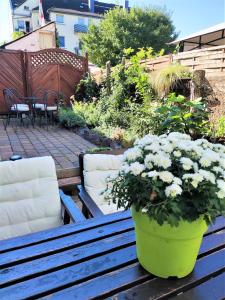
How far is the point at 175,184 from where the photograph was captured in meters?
0.69

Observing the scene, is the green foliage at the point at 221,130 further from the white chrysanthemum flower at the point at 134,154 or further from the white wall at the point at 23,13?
the white wall at the point at 23,13

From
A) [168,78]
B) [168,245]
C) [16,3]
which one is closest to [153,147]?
[168,245]

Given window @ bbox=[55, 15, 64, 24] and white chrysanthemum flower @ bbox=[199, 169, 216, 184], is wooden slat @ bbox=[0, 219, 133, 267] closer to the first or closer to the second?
white chrysanthemum flower @ bbox=[199, 169, 216, 184]

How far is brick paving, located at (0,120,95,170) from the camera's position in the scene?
3611 mm

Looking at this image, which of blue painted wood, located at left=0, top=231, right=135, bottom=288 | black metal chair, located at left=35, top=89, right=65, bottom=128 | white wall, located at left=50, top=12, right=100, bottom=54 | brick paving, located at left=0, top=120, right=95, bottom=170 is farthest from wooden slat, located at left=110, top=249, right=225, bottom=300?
white wall, located at left=50, top=12, right=100, bottom=54

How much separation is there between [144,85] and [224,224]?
4466 millimetres

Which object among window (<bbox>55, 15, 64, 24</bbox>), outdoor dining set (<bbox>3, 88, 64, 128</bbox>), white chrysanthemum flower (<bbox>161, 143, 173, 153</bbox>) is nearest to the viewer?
white chrysanthemum flower (<bbox>161, 143, 173, 153</bbox>)

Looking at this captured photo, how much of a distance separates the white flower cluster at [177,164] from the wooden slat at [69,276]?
0.32m

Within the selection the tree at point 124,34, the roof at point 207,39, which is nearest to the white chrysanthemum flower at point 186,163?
the roof at point 207,39

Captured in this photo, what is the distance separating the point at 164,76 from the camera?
5066mm

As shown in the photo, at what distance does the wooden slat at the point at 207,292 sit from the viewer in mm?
728

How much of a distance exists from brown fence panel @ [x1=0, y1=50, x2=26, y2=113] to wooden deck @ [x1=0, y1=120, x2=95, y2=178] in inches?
72.7

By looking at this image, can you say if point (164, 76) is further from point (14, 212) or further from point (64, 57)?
point (14, 212)

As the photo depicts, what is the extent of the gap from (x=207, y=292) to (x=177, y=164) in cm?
39
